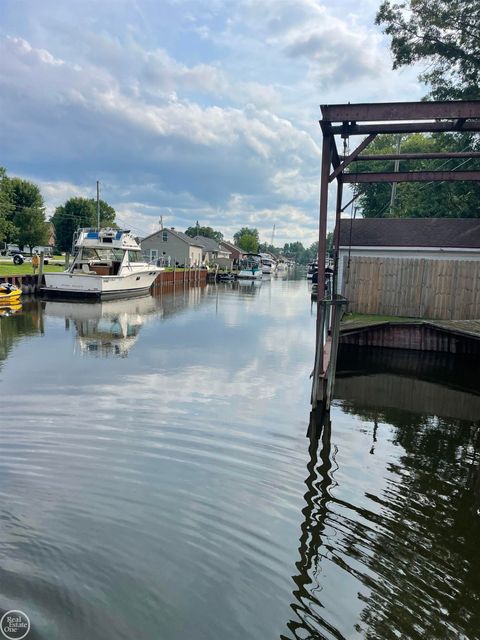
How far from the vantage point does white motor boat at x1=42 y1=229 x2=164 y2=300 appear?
1085 inches

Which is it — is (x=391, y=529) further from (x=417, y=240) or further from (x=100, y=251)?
(x=100, y=251)

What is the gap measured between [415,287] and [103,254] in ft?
69.1

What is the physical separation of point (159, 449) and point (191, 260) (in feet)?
201

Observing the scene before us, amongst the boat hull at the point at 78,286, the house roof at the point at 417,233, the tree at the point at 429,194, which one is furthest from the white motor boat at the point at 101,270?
the tree at the point at 429,194

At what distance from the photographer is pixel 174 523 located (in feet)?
16.1

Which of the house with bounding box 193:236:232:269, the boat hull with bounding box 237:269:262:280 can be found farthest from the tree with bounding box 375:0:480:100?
the house with bounding box 193:236:232:269

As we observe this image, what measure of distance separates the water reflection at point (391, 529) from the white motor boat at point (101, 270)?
21492mm

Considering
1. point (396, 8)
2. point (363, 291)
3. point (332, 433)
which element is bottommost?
point (332, 433)

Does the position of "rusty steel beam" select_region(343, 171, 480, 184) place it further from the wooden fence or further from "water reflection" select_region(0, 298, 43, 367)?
"water reflection" select_region(0, 298, 43, 367)

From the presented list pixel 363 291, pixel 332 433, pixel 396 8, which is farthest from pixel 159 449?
pixel 396 8

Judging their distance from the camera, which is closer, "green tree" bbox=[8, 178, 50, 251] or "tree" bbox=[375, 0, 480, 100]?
"tree" bbox=[375, 0, 480, 100]

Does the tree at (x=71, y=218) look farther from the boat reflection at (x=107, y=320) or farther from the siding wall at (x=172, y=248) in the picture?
the boat reflection at (x=107, y=320)

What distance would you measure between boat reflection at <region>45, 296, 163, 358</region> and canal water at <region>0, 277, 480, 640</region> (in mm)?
3177

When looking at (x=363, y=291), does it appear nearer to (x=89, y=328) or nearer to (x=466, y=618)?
(x=89, y=328)
